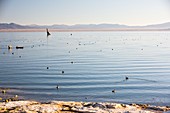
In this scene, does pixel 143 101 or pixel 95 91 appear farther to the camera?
pixel 95 91

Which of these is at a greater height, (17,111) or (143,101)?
(17,111)

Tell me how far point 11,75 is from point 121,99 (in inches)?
636

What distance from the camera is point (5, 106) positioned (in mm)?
14516

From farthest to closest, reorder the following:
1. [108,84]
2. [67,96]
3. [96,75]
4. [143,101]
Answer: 1. [96,75]
2. [108,84]
3. [67,96]
4. [143,101]

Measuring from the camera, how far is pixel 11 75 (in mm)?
33750

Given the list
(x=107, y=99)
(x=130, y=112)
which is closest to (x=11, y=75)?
(x=107, y=99)

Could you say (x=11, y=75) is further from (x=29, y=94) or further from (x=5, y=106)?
(x=5, y=106)

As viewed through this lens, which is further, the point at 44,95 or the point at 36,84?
the point at 36,84

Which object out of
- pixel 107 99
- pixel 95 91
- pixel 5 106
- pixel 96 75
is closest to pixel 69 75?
pixel 96 75

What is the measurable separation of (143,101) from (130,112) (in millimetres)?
8184

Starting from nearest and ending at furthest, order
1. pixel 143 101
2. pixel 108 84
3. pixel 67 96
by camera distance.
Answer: pixel 143 101
pixel 67 96
pixel 108 84

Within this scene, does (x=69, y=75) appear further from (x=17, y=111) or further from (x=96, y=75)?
(x=17, y=111)

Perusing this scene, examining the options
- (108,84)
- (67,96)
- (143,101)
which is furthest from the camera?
(108,84)

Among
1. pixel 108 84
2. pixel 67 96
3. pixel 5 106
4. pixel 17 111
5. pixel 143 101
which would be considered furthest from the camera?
pixel 108 84
